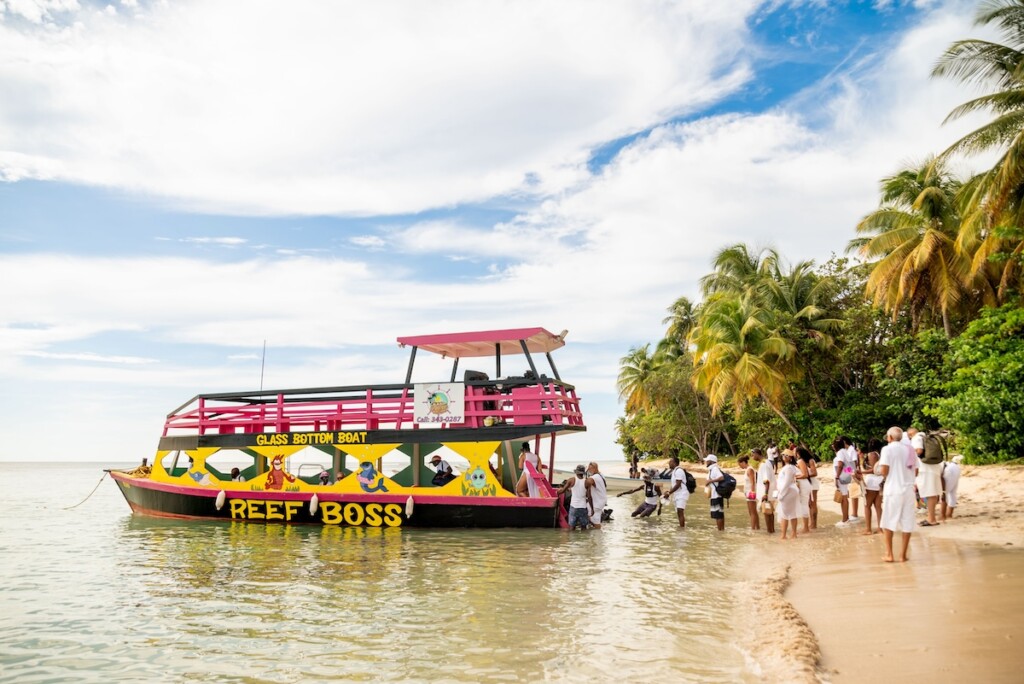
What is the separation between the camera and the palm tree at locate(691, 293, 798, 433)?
95.3 ft

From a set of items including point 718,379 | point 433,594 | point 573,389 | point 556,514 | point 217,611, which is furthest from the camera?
point 718,379

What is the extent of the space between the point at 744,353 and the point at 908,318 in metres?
6.50

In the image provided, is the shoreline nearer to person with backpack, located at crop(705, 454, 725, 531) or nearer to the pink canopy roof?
person with backpack, located at crop(705, 454, 725, 531)

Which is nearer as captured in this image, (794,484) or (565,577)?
(565,577)

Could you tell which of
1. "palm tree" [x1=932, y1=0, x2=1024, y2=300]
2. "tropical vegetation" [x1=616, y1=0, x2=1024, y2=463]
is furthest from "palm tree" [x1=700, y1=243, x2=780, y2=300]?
"palm tree" [x1=932, y1=0, x2=1024, y2=300]

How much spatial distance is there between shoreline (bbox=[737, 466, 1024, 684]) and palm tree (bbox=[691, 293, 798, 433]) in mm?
17261

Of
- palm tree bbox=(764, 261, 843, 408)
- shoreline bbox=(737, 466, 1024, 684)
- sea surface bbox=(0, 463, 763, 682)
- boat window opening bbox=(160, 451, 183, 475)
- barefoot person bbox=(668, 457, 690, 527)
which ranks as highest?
palm tree bbox=(764, 261, 843, 408)

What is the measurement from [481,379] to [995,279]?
1913 centimetres

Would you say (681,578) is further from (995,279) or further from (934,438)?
(995,279)

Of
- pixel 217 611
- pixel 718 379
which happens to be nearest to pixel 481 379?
pixel 217 611

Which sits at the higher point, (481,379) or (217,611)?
(481,379)

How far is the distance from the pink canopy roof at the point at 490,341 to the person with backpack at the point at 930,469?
23.3 feet

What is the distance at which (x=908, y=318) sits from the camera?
28562 mm

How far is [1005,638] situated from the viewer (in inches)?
212
